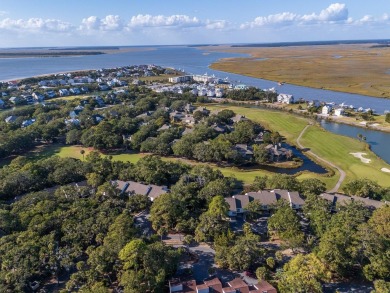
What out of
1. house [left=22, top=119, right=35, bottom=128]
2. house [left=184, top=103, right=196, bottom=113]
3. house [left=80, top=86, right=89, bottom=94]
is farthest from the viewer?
house [left=80, top=86, right=89, bottom=94]

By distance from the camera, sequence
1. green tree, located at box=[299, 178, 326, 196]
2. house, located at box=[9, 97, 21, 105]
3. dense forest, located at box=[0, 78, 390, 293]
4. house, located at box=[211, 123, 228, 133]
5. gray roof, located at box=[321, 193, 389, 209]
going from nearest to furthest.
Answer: dense forest, located at box=[0, 78, 390, 293]
gray roof, located at box=[321, 193, 389, 209]
green tree, located at box=[299, 178, 326, 196]
house, located at box=[211, 123, 228, 133]
house, located at box=[9, 97, 21, 105]

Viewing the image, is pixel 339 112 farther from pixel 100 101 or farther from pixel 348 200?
pixel 100 101

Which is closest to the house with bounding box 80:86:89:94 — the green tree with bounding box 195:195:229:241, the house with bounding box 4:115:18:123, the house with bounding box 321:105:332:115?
the house with bounding box 4:115:18:123

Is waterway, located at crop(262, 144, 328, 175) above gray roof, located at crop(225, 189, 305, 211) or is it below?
below

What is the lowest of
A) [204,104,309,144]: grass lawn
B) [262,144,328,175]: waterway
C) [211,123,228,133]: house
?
[262,144,328,175]: waterway

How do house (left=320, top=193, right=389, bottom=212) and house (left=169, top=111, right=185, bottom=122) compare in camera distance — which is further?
house (left=169, top=111, right=185, bottom=122)

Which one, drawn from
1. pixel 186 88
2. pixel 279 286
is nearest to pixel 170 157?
pixel 279 286

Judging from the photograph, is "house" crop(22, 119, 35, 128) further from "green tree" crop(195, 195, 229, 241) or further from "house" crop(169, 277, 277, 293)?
"house" crop(169, 277, 277, 293)
